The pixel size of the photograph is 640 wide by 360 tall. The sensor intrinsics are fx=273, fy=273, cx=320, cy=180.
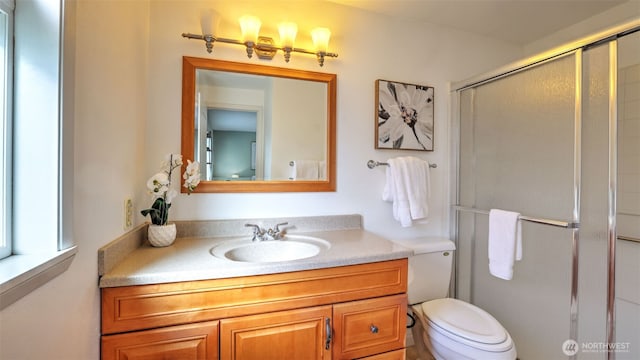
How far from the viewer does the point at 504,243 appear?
1.51m

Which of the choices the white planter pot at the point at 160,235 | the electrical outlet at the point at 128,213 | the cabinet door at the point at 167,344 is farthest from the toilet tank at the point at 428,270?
the electrical outlet at the point at 128,213

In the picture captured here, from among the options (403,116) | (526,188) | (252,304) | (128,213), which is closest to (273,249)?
(252,304)

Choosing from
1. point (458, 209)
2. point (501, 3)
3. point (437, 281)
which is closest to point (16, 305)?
point (437, 281)

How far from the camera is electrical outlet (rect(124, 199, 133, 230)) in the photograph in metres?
1.10

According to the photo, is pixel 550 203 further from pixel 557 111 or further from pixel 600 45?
pixel 600 45

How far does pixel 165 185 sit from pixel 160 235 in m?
0.22

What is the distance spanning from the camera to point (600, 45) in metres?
1.25

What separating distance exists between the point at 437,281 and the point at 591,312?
0.73 m

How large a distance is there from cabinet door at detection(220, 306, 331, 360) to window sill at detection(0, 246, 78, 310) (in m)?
0.52

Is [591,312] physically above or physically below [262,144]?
below

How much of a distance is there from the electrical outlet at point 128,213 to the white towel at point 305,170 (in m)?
0.78

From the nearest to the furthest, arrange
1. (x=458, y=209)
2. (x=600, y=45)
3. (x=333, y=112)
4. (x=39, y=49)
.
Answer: (x=39, y=49)
(x=600, y=45)
(x=333, y=112)
(x=458, y=209)

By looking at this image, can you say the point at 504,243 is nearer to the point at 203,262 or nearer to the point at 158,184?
the point at 203,262

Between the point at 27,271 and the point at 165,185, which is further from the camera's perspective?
the point at 165,185
